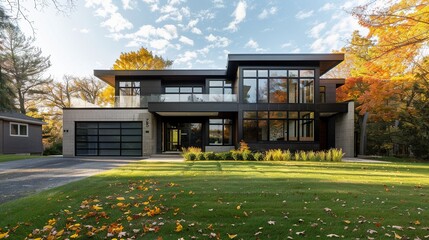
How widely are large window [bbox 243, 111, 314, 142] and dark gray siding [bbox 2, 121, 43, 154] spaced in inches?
879

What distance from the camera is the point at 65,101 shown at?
120ft

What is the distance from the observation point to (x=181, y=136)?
2334cm

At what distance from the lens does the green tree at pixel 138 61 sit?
3403cm

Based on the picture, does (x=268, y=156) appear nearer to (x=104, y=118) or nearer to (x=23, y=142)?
(x=104, y=118)

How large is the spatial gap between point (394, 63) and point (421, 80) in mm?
9787

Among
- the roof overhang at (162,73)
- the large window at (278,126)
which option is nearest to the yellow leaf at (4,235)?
the large window at (278,126)

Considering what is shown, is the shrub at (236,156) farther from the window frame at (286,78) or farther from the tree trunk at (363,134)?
the tree trunk at (363,134)

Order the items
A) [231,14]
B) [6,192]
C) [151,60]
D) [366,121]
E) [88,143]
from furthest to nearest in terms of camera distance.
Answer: [151,60], [231,14], [366,121], [88,143], [6,192]

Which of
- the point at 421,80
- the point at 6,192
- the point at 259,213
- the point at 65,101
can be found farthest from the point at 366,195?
the point at 65,101

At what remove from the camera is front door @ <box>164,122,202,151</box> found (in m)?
23.1

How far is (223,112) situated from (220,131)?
237 cm

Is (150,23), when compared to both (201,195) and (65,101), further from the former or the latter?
(201,195)

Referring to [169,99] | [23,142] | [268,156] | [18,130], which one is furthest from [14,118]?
[268,156]

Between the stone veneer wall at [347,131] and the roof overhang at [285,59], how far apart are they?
393cm
